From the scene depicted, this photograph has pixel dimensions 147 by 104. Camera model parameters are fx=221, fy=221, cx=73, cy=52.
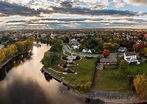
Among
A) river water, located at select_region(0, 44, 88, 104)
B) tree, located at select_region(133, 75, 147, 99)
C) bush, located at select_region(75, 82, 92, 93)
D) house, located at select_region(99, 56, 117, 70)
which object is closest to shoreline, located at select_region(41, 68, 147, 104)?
bush, located at select_region(75, 82, 92, 93)

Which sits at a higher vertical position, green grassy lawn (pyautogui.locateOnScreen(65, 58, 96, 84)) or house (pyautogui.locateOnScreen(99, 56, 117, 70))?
house (pyautogui.locateOnScreen(99, 56, 117, 70))

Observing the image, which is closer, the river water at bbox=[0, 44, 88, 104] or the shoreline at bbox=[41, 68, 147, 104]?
the shoreline at bbox=[41, 68, 147, 104]

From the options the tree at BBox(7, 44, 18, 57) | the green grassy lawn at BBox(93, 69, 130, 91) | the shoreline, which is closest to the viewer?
the shoreline

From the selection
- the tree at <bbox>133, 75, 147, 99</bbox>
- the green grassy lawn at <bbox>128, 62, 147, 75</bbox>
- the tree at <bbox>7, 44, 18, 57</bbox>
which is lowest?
the tree at <bbox>7, 44, 18, 57</bbox>

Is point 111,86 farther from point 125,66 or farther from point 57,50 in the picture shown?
point 57,50

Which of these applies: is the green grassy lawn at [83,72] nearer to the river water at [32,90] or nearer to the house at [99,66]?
the house at [99,66]

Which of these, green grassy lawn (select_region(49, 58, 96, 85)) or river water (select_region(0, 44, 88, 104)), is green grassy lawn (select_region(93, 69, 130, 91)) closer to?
green grassy lawn (select_region(49, 58, 96, 85))

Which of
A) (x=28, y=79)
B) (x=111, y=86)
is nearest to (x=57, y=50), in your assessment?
(x=28, y=79)
